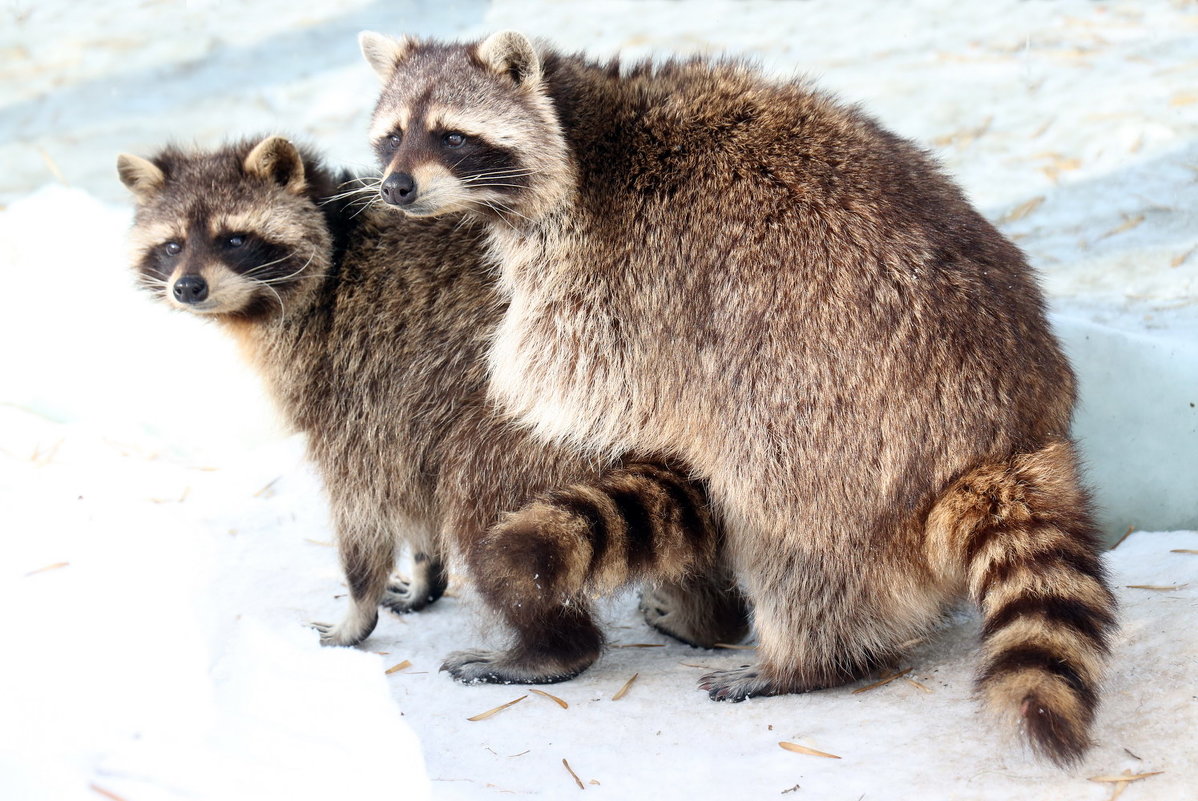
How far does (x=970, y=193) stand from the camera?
17.9ft

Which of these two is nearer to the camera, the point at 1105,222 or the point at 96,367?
the point at 1105,222

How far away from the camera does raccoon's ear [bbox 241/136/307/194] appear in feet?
12.9

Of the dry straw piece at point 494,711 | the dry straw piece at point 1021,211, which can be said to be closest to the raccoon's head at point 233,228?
the dry straw piece at point 494,711

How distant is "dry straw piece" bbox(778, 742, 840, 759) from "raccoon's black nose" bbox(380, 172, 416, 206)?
180 cm

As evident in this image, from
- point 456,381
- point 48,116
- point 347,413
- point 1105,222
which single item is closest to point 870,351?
point 456,381

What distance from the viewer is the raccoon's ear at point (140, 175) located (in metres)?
4.02

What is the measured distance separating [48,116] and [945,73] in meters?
5.57

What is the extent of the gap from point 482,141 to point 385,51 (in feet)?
2.10

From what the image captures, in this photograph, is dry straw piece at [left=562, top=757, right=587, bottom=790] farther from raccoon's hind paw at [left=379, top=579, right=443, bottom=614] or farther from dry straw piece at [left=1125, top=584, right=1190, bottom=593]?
dry straw piece at [left=1125, top=584, right=1190, bottom=593]

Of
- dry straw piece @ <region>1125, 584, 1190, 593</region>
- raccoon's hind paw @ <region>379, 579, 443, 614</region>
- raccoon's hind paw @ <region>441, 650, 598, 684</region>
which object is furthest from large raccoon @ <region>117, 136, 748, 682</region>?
dry straw piece @ <region>1125, 584, 1190, 593</region>

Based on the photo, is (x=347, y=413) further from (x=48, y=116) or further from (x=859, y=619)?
(x=48, y=116)

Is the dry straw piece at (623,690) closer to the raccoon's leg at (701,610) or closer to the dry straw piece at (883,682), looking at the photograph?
the raccoon's leg at (701,610)

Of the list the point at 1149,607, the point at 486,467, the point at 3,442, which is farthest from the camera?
the point at 3,442

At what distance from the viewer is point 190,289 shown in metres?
3.74
